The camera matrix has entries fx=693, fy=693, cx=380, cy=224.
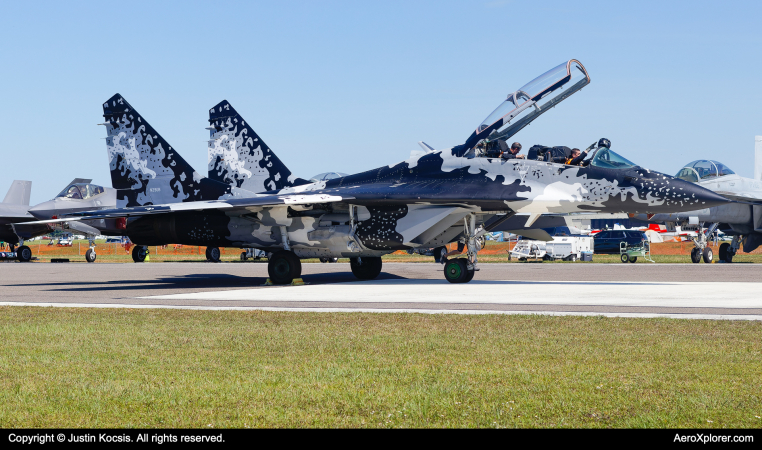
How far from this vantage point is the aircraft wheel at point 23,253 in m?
40.0

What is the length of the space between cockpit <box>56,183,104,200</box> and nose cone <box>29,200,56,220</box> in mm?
1004

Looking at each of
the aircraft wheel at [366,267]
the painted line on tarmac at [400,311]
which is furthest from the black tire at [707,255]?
the painted line on tarmac at [400,311]

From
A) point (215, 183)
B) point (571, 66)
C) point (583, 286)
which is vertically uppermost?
point (571, 66)

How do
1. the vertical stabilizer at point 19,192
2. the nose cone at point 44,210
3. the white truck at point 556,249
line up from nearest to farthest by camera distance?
the nose cone at point 44,210 → the white truck at point 556,249 → the vertical stabilizer at point 19,192

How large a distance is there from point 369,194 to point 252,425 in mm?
12681

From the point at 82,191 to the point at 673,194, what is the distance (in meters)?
32.0

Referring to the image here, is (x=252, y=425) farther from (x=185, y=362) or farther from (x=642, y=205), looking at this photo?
(x=642, y=205)

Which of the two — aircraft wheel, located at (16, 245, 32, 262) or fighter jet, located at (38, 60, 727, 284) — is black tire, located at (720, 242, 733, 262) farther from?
aircraft wheel, located at (16, 245, 32, 262)

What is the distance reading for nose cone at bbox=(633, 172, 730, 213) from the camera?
14883 millimetres

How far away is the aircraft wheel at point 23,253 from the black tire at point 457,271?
103 ft

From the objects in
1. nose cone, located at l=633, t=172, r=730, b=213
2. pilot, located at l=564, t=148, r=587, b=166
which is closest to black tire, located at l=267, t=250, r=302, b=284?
pilot, located at l=564, t=148, r=587, b=166

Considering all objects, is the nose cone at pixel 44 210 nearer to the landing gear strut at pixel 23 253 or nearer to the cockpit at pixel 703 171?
the landing gear strut at pixel 23 253
